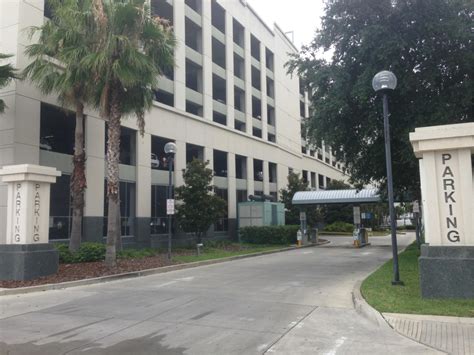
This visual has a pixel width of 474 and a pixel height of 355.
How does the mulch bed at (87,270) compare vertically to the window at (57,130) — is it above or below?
below

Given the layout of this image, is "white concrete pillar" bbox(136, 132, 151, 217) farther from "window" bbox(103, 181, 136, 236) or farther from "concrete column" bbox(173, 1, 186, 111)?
"concrete column" bbox(173, 1, 186, 111)

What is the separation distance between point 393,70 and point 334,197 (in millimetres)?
19883

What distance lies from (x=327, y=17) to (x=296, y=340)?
14.8 m

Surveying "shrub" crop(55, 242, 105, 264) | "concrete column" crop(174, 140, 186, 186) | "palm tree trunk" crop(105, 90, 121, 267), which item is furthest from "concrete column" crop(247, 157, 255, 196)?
"palm tree trunk" crop(105, 90, 121, 267)

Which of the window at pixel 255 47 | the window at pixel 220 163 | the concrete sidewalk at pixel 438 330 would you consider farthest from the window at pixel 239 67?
the concrete sidewalk at pixel 438 330

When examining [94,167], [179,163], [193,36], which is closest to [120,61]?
[94,167]

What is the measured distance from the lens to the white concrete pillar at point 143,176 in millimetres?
25766

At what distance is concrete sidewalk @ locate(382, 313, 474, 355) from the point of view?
6.54 metres

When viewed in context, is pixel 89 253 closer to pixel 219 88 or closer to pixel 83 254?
pixel 83 254

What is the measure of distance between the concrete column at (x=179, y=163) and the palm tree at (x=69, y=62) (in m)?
10.9

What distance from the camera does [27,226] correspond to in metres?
13.6

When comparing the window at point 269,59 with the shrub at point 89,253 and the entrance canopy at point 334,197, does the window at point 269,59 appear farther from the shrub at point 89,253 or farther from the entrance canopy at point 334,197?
the shrub at point 89,253

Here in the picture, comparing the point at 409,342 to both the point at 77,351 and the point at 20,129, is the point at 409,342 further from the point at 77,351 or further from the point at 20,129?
the point at 20,129

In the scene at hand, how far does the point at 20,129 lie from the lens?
18578 millimetres
